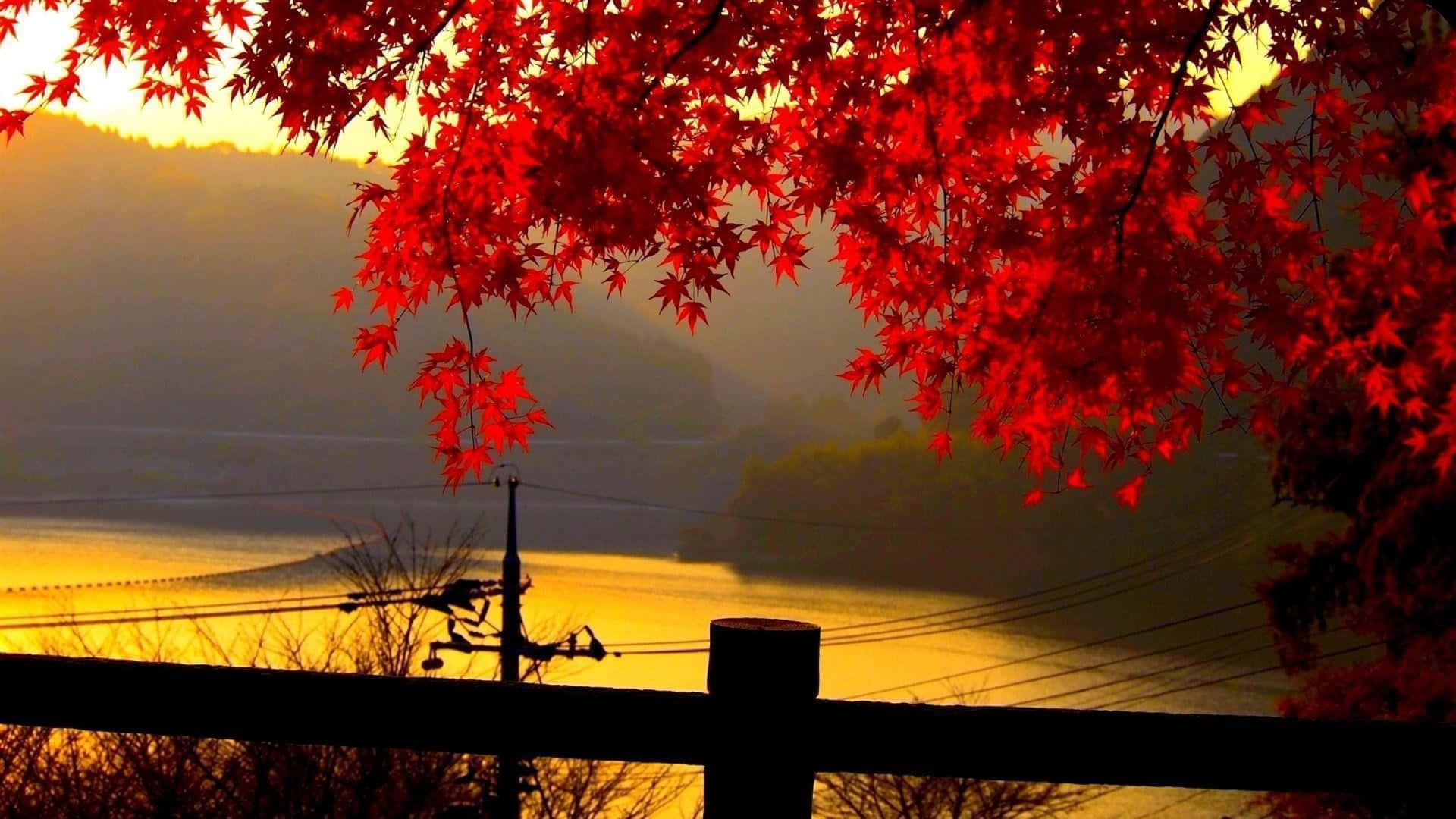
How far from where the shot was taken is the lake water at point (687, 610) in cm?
7794

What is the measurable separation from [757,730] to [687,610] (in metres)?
89.5

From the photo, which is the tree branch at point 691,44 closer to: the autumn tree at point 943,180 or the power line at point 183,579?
the autumn tree at point 943,180

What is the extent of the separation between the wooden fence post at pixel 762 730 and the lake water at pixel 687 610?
62335 millimetres

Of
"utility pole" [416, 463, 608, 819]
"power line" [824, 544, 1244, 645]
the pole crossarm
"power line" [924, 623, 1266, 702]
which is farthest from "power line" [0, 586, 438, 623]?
"power line" [824, 544, 1244, 645]

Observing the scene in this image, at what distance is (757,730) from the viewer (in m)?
2.29

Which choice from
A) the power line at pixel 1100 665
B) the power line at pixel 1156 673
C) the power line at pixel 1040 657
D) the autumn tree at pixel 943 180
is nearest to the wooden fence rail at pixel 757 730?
the autumn tree at pixel 943 180

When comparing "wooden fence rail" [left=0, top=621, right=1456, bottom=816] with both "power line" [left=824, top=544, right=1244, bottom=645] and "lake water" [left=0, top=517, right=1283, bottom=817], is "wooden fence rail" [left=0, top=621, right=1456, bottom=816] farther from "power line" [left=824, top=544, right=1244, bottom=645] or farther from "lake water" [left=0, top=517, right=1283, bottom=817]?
"power line" [left=824, top=544, right=1244, bottom=645]

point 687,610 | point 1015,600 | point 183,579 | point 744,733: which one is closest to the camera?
point 744,733

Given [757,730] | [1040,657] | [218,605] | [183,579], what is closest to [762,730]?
[757,730]

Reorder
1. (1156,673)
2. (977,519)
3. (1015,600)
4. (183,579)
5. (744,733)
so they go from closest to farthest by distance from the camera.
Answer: (744,733), (183,579), (1156,673), (1015,600), (977,519)

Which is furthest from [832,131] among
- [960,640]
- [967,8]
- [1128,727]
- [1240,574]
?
[1240,574]

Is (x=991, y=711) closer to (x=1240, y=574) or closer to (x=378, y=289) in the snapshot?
(x=378, y=289)

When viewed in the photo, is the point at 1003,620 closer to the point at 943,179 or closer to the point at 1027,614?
the point at 1027,614

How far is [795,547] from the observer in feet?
447
